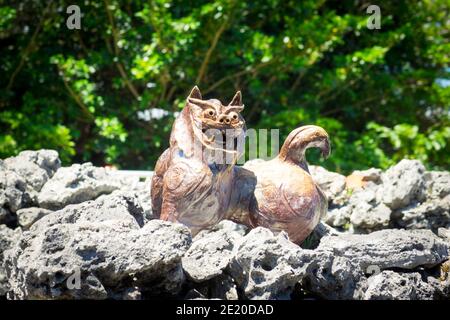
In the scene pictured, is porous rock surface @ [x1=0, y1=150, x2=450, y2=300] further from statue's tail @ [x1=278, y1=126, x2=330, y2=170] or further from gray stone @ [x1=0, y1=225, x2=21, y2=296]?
statue's tail @ [x1=278, y1=126, x2=330, y2=170]

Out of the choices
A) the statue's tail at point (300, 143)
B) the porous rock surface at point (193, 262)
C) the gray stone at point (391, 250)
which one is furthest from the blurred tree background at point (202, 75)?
the gray stone at point (391, 250)

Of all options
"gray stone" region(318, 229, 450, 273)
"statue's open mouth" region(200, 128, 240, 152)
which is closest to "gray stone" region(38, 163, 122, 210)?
"statue's open mouth" region(200, 128, 240, 152)

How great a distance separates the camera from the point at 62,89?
28.3 feet

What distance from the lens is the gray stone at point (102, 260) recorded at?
3.43m

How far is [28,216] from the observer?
4.86m

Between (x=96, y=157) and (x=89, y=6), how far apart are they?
2.09 metres

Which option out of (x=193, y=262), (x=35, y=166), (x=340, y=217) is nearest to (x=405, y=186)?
(x=340, y=217)

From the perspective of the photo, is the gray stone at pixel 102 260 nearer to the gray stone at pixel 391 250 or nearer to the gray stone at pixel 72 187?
the gray stone at pixel 391 250

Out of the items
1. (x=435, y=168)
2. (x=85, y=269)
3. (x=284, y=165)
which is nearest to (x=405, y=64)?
(x=435, y=168)

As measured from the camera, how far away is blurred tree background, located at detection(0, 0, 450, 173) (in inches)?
321

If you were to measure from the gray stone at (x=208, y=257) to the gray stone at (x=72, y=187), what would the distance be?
1443 mm

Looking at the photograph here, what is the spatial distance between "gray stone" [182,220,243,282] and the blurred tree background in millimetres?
4285

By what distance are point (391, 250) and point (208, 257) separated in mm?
1028
